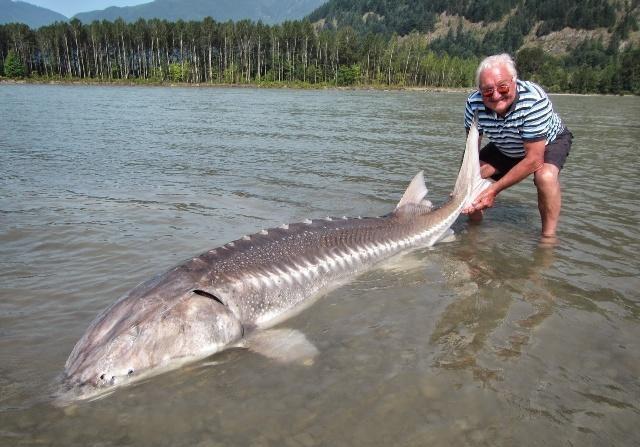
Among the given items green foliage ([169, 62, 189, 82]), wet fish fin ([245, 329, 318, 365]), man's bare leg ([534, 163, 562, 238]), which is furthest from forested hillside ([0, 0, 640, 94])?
wet fish fin ([245, 329, 318, 365])

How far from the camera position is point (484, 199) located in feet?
19.2

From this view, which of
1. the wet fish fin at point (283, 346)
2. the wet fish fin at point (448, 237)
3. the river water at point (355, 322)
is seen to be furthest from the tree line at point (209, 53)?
the wet fish fin at point (283, 346)

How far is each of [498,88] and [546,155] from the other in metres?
1.19

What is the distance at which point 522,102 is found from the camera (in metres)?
5.50

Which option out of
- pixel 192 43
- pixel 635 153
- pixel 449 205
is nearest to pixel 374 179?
pixel 449 205

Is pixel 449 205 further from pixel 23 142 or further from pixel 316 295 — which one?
pixel 23 142

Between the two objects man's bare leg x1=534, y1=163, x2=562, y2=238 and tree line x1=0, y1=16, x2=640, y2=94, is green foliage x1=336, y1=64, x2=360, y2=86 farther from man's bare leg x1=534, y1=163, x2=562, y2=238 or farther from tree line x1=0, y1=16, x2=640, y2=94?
man's bare leg x1=534, y1=163, x2=562, y2=238

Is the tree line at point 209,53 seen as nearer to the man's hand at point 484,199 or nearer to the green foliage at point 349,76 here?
the green foliage at point 349,76

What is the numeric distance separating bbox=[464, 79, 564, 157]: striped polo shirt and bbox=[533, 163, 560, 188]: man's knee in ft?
1.06

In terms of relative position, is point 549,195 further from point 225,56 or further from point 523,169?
point 225,56

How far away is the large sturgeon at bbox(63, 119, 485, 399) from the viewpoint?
3.04 meters

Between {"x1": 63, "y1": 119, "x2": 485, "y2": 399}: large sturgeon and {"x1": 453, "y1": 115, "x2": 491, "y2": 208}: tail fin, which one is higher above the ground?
{"x1": 453, "y1": 115, "x2": 491, "y2": 208}: tail fin

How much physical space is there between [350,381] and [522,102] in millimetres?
3865

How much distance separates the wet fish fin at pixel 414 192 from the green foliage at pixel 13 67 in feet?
322
